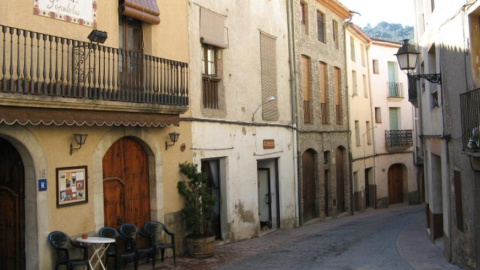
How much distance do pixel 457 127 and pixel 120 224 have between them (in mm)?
7001

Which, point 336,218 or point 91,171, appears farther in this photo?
point 336,218

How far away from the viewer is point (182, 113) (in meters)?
11.5

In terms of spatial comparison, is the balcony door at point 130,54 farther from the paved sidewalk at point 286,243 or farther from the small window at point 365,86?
the small window at point 365,86

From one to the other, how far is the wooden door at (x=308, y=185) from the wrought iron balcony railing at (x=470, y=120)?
34.4 ft

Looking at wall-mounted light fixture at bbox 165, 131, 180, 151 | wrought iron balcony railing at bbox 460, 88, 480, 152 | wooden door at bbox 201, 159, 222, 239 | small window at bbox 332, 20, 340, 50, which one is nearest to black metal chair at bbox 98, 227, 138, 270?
wall-mounted light fixture at bbox 165, 131, 180, 151

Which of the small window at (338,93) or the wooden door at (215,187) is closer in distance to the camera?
the wooden door at (215,187)

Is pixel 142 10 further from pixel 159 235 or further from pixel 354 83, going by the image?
pixel 354 83

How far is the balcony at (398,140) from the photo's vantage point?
3062 cm

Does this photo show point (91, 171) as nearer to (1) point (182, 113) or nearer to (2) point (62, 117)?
(2) point (62, 117)

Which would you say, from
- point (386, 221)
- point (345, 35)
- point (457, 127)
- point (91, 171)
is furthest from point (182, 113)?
point (345, 35)

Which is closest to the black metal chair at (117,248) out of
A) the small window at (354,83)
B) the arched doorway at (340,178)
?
the arched doorway at (340,178)

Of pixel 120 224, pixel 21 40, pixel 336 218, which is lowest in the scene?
pixel 336 218

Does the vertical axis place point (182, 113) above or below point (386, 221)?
above

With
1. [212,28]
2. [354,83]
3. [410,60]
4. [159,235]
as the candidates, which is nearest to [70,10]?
[212,28]
